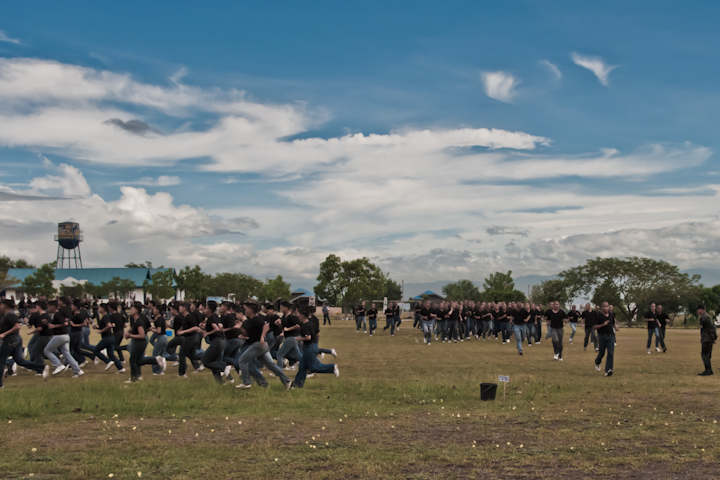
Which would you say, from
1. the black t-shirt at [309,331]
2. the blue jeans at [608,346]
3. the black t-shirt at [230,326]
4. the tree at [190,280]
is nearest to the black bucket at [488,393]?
the black t-shirt at [309,331]

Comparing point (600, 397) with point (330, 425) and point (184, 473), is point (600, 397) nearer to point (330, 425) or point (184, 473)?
point (330, 425)

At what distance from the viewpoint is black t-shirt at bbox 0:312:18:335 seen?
44.4ft

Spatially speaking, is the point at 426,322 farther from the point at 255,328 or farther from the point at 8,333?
the point at 8,333

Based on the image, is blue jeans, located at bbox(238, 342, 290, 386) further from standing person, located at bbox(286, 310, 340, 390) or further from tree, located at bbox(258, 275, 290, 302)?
tree, located at bbox(258, 275, 290, 302)

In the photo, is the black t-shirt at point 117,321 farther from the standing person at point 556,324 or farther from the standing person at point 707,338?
the standing person at point 707,338

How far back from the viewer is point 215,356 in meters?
14.2

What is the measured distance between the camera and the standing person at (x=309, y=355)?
12.9m

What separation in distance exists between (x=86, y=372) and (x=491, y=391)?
11.2 metres

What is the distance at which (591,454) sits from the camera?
7.82 meters

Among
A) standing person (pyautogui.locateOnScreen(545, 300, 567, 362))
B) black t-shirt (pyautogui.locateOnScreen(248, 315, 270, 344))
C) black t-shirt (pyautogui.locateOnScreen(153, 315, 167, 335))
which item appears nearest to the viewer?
black t-shirt (pyautogui.locateOnScreen(248, 315, 270, 344))

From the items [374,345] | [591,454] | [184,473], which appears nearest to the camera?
[184,473]

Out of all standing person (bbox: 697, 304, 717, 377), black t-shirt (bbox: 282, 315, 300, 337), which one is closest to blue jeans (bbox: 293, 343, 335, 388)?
black t-shirt (bbox: 282, 315, 300, 337)

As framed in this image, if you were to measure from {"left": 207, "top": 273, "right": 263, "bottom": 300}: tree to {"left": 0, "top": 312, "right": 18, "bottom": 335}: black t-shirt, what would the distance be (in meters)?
121

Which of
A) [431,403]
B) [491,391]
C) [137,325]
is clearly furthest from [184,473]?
[137,325]
